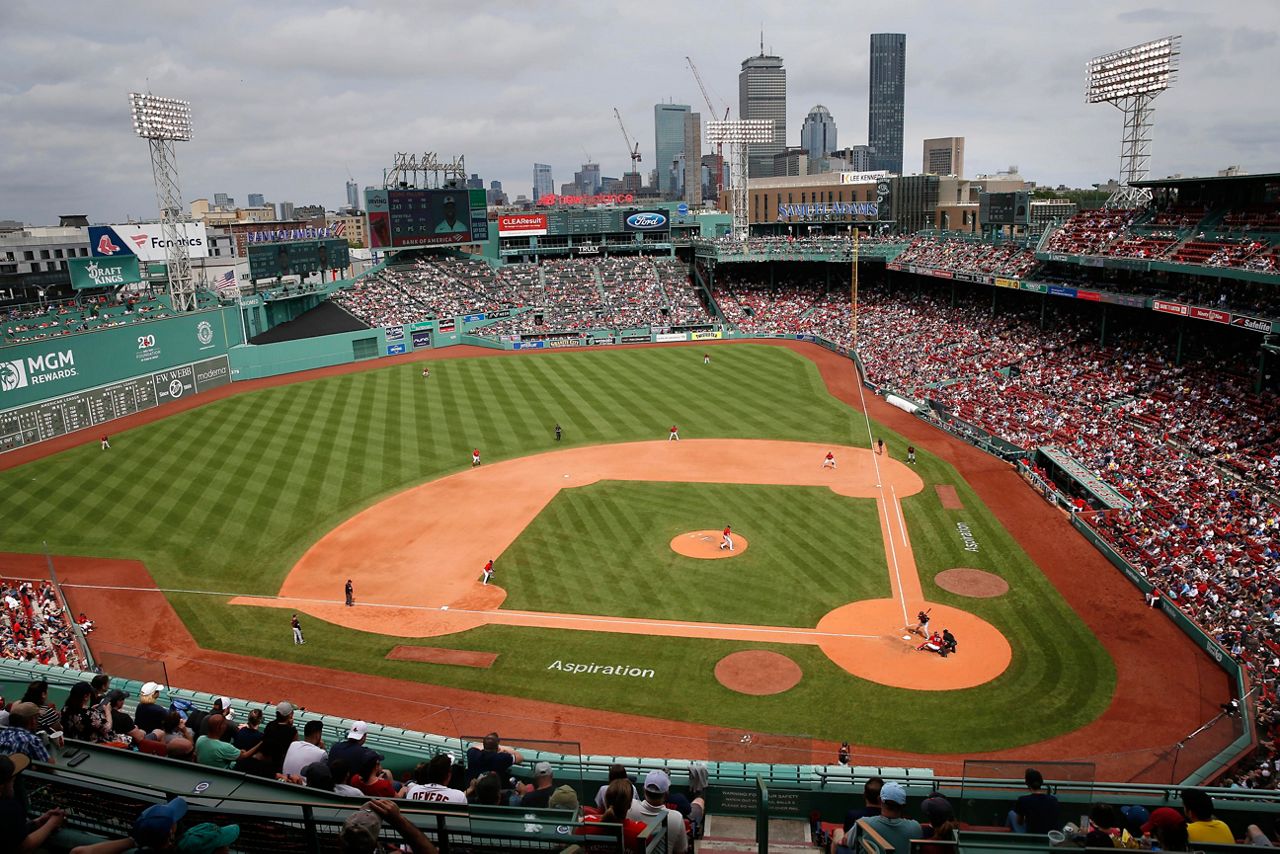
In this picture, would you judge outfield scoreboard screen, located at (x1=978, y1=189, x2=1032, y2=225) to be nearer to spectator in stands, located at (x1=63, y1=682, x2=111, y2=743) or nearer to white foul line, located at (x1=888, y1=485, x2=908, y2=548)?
white foul line, located at (x1=888, y1=485, x2=908, y2=548)

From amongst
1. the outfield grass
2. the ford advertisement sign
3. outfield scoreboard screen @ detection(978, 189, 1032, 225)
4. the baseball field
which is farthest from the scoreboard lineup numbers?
outfield scoreboard screen @ detection(978, 189, 1032, 225)

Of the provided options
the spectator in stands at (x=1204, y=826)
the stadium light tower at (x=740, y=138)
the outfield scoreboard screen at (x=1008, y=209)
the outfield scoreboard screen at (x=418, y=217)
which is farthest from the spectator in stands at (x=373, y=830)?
the stadium light tower at (x=740, y=138)

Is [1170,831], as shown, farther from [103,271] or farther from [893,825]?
[103,271]

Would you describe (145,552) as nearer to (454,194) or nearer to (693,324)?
(693,324)

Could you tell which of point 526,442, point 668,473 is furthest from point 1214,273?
point 526,442

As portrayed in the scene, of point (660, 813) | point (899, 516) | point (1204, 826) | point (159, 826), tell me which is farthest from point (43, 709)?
point (899, 516)
